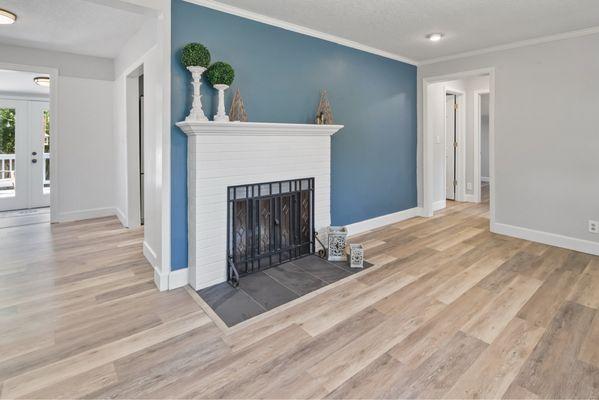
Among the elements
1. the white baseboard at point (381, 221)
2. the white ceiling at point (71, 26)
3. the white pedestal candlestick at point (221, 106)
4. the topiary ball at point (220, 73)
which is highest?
the white ceiling at point (71, 26)

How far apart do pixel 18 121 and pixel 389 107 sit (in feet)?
21.1

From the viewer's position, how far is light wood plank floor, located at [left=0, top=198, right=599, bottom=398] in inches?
64.0

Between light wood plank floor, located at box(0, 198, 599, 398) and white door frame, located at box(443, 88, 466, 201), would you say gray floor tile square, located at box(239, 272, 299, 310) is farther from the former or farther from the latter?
white door frame, located at box(443, 88, 466, 201)

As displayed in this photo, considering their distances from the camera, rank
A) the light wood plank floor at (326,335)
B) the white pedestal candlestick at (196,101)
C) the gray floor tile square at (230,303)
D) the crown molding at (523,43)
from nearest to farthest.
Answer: the light wood plank floor at (326,335)
the gray floor tile square at (230,303)
the white pedestal candlestick at (196,101)
the crown molding at (523,43)

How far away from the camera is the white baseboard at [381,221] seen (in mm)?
4258

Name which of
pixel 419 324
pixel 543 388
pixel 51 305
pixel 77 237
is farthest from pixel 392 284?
pixel 77 237

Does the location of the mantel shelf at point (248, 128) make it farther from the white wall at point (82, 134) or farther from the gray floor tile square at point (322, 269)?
the white wall at point (82, 134)

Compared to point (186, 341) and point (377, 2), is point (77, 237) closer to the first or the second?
point (186, 341)

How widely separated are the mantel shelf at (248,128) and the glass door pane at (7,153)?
541 centimetres

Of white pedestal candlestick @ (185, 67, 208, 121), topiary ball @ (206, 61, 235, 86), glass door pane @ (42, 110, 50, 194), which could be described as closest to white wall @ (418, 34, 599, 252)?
Result: topiary ball @ (206, 61, 235, 86)

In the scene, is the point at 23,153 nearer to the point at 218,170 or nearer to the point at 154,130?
the point at 154,130

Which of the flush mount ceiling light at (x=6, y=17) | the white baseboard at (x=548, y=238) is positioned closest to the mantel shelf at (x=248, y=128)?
the flush mount ceiling light at (x=6, y=17)

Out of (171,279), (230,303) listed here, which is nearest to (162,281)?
(171,279)

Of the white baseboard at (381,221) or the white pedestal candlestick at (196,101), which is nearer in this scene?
the white pedestal candlestick at (196,101)
